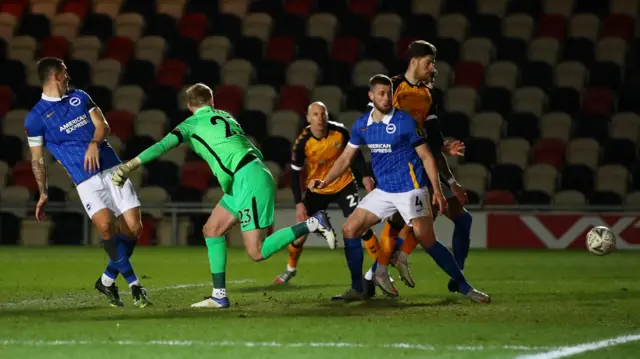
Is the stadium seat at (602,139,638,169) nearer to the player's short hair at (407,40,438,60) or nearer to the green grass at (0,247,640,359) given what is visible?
the green grass at (0,247,640,359)

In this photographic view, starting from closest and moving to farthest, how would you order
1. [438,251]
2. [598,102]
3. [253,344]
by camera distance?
[253,344] < [438,251] < [598,102]

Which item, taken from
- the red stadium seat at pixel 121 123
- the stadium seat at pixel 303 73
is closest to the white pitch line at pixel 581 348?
the red stadium seat at pixel 121 123

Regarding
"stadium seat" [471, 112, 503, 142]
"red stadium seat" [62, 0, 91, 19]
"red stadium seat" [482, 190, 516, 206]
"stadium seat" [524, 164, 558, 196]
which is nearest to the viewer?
"red stadium seat" [482, 190, 516, 206]

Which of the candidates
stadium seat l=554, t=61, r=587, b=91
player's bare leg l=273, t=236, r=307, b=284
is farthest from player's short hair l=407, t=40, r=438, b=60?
stadium seat l=554, t=61, r=587, b=91

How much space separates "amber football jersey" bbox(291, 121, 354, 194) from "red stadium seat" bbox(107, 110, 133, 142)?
965cm

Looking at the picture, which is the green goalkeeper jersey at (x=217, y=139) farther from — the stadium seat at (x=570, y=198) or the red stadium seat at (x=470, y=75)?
the red stadium seat at (x=470, y=75)

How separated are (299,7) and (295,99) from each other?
2.91 metres

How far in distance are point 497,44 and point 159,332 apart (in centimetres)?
1616

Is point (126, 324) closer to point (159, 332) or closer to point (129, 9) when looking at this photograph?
point (159, 332)

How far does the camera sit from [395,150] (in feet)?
29.1

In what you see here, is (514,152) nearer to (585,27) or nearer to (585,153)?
(585,153)

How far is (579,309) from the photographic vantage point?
8383 millimetres


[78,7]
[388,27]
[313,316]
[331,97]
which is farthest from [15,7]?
[313,316]

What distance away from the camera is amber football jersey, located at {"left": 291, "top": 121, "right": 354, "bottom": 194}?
1145cm
